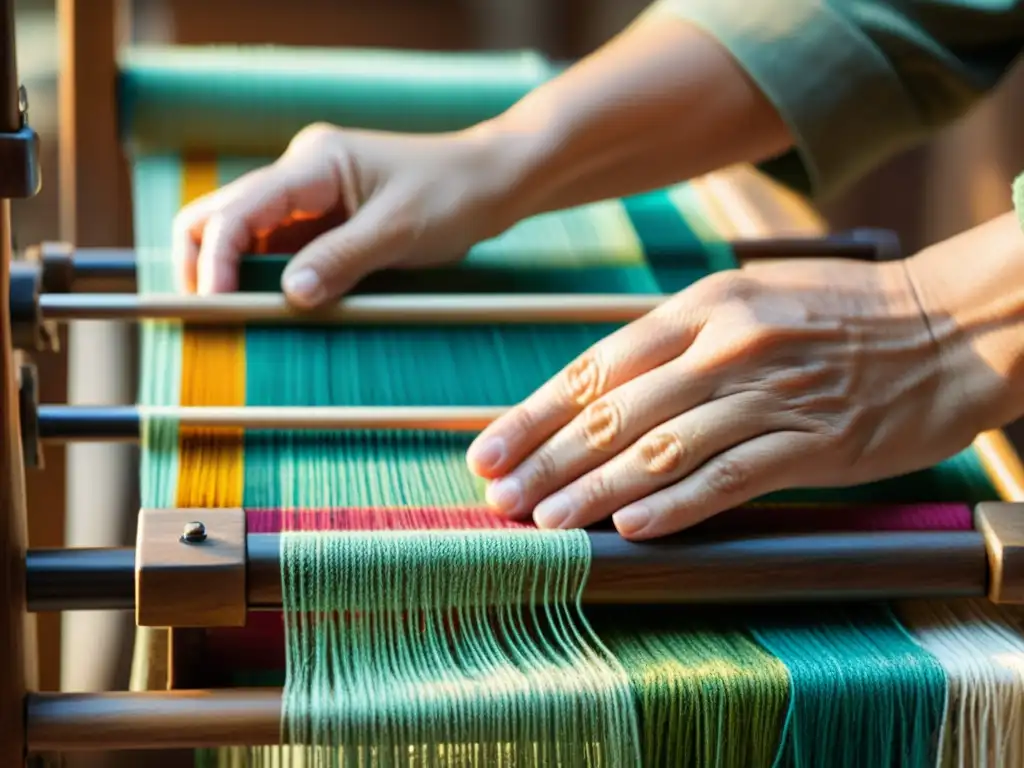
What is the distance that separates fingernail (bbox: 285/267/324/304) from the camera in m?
0.94

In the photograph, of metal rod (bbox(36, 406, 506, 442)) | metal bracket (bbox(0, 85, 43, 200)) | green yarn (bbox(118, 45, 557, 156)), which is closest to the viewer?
metal bracket (bbox(0, 85, 43, 200))

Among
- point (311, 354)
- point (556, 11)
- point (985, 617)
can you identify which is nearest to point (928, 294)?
point (985, 617)

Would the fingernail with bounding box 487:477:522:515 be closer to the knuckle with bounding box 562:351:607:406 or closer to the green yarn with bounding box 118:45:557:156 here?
the knuckle with bounding box 562:351:607:406

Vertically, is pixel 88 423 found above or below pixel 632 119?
below

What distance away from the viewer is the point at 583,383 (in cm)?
80

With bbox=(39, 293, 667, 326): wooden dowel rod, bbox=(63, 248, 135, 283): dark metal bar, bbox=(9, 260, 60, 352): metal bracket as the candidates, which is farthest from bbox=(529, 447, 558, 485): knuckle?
bbox=(63, 248, 135, 283): dark metal bar

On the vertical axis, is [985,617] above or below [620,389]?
below

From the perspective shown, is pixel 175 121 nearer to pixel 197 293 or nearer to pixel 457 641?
pixel 197 293

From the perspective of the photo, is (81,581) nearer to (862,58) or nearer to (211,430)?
(211,430)

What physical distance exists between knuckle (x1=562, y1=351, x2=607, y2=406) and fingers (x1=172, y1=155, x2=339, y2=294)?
311 millimetres

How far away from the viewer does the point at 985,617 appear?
0.79m

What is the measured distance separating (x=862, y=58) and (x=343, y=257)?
43cm

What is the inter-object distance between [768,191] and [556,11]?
229 cm

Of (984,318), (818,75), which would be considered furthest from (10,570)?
(818,75)
